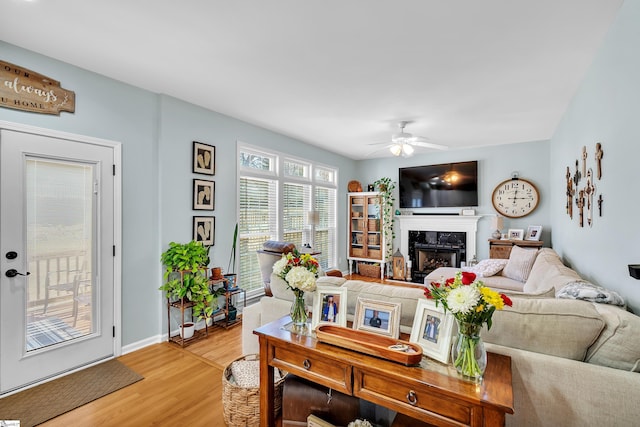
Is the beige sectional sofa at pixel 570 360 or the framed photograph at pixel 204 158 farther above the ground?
the framed photograph at pixel 204 158

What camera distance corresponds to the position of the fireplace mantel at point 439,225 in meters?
5.77

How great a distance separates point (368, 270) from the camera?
6.65 meters

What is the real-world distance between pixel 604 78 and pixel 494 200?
147 inches

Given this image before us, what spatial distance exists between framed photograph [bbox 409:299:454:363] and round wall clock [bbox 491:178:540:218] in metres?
5.09

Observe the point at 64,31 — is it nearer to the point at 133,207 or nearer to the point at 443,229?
the point at 133,207

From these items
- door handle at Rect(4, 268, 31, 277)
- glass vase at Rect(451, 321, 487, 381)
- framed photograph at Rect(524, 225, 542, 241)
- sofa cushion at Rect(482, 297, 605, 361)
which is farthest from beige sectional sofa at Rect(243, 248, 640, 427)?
framed photograph at Rect(524, 225, 542, 241)

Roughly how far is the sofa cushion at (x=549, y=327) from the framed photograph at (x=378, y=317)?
444mm

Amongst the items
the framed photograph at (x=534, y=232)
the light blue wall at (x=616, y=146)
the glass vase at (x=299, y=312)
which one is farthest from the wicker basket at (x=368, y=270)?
the glass vase at (x=299, y=312)

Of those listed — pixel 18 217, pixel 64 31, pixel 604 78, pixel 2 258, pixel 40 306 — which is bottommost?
pixel 40 306

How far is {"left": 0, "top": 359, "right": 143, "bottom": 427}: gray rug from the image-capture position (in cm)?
210

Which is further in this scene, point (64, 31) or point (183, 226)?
point (183, 226)

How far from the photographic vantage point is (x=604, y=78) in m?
2.17

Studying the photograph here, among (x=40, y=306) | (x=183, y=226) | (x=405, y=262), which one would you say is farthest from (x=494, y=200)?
(x=40, y=306)

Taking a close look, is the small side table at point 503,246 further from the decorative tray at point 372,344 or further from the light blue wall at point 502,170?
the decorative tray at point 372,344
